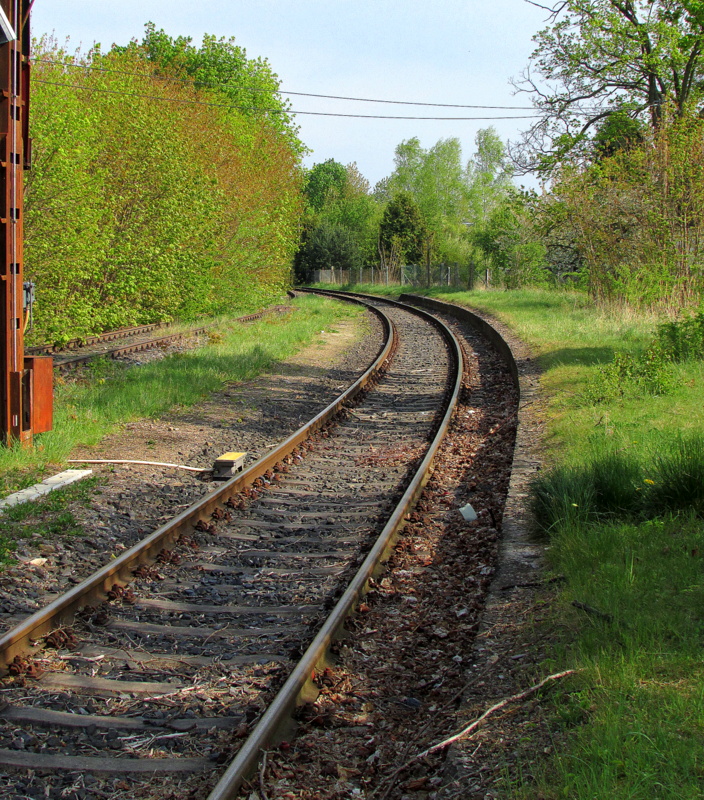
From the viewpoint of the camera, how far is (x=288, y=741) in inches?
151

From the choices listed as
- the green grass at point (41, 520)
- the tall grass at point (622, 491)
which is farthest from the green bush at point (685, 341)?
the green grass at point (41, 520)

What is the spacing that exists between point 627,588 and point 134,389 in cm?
935

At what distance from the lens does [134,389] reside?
12.6m

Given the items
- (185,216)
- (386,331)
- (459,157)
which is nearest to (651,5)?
(386,331)

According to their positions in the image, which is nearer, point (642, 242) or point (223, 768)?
point (223, 768)

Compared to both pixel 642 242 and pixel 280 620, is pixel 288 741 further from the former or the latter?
pixel 642 242

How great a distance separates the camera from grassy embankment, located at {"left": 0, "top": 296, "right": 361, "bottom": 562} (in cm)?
710

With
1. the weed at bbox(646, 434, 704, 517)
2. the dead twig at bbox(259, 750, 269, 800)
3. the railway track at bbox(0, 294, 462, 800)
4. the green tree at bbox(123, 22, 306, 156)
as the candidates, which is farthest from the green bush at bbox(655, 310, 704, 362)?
the green tree at bbox(123, 22, 306, 156)

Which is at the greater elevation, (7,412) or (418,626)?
(7,412)

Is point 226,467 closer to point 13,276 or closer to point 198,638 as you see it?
point 13,276

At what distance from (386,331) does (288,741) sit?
21.3 metres

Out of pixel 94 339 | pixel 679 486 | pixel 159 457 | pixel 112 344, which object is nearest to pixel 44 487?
pixel 159 457

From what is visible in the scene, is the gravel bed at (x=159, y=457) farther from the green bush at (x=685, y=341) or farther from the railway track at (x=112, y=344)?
the green bush at (x=685, y=341)

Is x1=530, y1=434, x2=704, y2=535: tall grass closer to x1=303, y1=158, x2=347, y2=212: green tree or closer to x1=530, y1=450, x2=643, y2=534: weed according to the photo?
x1=530, y1=450, x2=643, y2=534: weed
